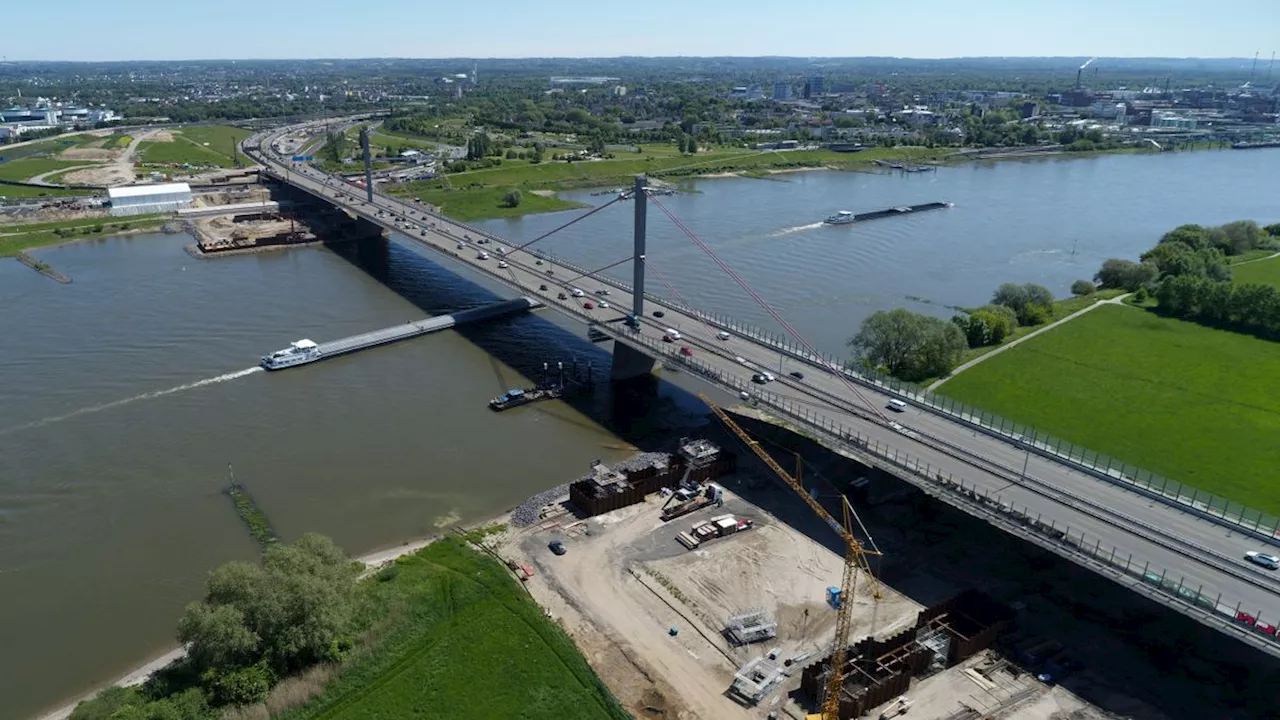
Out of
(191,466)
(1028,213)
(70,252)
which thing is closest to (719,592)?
(191,466)

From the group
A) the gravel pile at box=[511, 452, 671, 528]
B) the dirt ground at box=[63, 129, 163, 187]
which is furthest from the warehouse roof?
the gravel pile at box=[511, 452, 671, 528]

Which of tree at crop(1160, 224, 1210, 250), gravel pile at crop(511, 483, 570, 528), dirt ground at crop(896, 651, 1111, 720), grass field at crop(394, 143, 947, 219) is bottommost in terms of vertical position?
dirt ground at crop(896, 651, 1111, 720)

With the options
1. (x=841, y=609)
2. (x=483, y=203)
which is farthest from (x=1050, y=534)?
(x=483, y=203)

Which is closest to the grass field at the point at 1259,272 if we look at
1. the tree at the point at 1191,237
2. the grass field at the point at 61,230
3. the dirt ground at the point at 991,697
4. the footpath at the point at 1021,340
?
the tree at the point at 1191,237

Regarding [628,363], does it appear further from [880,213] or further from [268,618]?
[880,213]

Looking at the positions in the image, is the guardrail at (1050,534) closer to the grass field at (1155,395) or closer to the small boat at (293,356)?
the grass field at (1155,395)

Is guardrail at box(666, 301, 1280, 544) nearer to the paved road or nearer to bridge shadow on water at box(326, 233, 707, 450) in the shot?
the paved road
